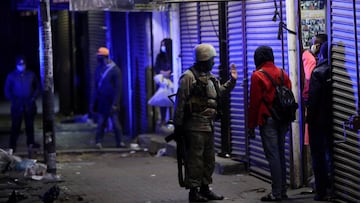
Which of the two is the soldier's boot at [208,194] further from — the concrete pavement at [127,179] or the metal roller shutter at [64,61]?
the metal roller shutter at [64,61]

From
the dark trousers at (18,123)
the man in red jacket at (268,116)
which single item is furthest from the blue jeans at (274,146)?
the dark trousers at (18,123)

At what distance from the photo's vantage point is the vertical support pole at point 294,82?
31.1ft

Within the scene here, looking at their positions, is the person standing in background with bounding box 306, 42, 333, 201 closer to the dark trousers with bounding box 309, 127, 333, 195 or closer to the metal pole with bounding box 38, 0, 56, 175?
the dark trousers with bounding box 309, 127, 333, 195

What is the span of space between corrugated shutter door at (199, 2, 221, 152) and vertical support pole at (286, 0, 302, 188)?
2.44 m

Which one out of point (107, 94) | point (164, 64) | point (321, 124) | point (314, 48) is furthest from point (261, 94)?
point (107, 94)

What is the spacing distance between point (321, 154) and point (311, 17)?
6.47 feet

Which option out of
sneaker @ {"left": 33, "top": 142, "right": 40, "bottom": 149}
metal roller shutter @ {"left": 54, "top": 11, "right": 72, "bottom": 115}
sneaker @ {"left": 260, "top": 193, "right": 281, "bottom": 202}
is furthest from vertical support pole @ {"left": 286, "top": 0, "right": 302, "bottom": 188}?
metal roller shutter @ {"left": 54, "top": 11, "right": 72, "bottom": 115}

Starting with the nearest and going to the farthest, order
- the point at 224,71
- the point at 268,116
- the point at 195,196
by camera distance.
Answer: the point at 268,116 < the point at 195,196 < the point at 224,71

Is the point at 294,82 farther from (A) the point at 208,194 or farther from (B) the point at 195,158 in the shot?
(A) the point at 208,194

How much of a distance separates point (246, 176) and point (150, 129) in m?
4.97

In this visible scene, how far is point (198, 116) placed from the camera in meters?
9.06

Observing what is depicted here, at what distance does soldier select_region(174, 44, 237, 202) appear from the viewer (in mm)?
8977

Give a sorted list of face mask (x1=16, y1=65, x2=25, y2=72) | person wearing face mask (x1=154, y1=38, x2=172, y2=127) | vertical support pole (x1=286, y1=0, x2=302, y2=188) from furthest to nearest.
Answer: person wearing face mask (x1=154, y1=38, x2=172, y2=127) → face mask (x1=16, y1=65, x2=25, y2=72) → vertical support pole (x1=286, y1=0, x2=302, y2=188)

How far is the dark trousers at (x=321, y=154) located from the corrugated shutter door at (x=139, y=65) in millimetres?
7266
